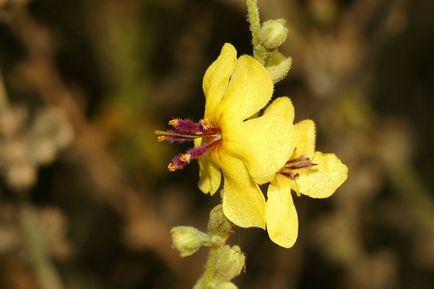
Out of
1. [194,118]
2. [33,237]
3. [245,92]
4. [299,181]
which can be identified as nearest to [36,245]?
[33,237]

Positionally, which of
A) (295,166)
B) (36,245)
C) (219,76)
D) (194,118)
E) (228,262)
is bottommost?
(228,262)

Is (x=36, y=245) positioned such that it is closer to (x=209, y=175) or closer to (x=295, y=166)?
(x=209, y=175)

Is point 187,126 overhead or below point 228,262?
overhead

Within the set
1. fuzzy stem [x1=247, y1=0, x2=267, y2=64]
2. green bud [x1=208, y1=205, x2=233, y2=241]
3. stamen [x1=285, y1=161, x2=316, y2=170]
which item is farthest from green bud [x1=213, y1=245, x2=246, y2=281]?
fuzzy stem [x1=247, y1=0, x2=267, y2=64]

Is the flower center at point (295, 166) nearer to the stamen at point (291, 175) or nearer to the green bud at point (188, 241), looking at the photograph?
the stamen at point (291, 175)

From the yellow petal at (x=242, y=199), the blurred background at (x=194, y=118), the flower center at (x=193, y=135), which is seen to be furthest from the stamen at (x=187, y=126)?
the blurred background at (x=194, y=118)

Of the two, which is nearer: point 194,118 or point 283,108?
point 283,108

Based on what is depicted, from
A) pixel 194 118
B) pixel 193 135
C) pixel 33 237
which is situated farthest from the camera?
pixel 194 118
